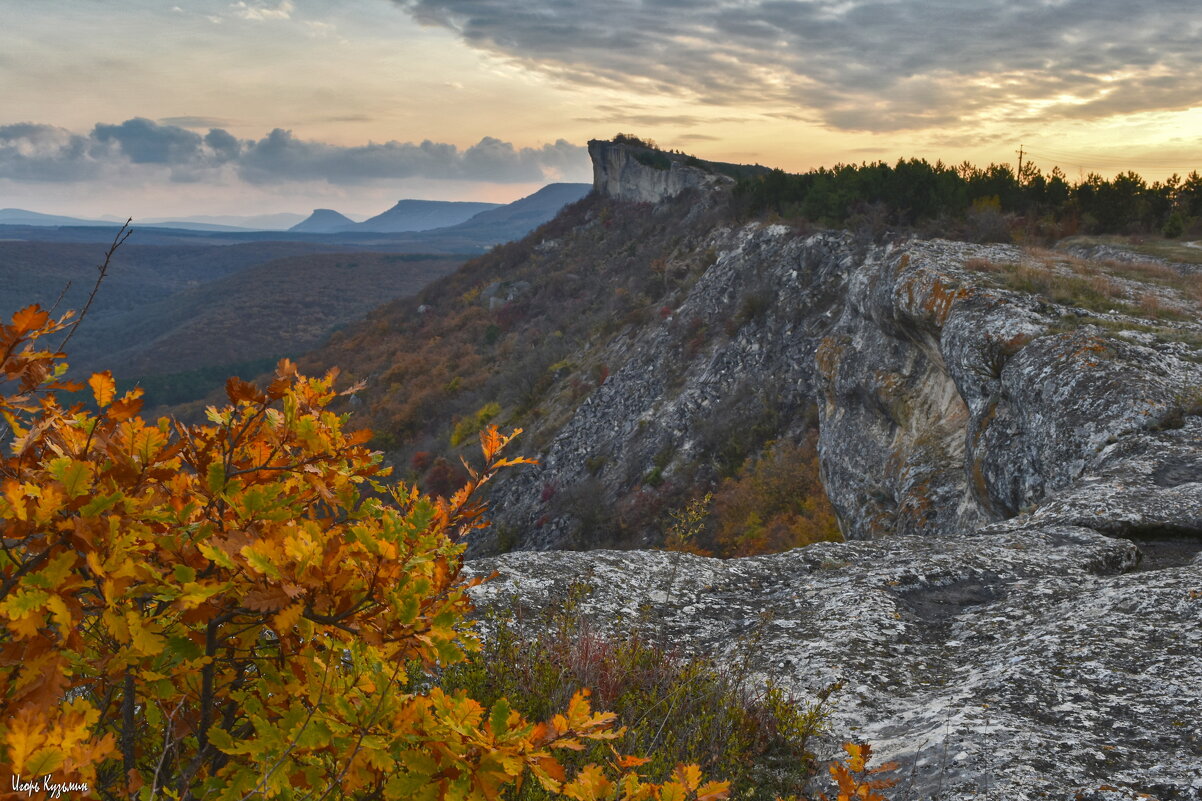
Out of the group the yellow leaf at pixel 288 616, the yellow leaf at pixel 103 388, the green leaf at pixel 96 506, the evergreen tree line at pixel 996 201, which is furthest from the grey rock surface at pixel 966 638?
the evergreen tree line at pixel 996 201

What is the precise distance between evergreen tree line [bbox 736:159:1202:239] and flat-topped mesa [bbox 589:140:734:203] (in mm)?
22201

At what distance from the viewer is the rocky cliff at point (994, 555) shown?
3303mm

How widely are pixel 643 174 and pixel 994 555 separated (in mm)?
55243

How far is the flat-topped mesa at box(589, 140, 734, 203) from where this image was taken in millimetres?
51125

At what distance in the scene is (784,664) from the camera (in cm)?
449

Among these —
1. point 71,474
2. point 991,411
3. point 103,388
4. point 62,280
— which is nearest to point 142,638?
point 71,474

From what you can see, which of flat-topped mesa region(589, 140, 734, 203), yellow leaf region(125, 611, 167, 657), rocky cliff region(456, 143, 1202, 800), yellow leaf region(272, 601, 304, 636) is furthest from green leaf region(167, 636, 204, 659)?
flat-topped mesa region(589, 140, 734, 203)

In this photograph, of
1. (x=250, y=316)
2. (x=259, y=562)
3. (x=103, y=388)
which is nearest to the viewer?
(x=259, y=562)

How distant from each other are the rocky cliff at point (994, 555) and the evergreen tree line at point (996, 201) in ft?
16.2

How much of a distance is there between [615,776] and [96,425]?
2514mm

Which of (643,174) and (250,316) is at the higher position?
(643,174)

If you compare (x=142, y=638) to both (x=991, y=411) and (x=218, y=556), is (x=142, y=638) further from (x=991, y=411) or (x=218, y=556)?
(x=991, y=411)

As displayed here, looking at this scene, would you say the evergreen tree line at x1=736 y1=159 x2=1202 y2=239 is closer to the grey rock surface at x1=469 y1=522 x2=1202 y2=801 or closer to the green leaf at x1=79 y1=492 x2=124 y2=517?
the grey rock surface at x1=469 y1=522 x2=1202 y2=801

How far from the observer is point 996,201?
2231cm
